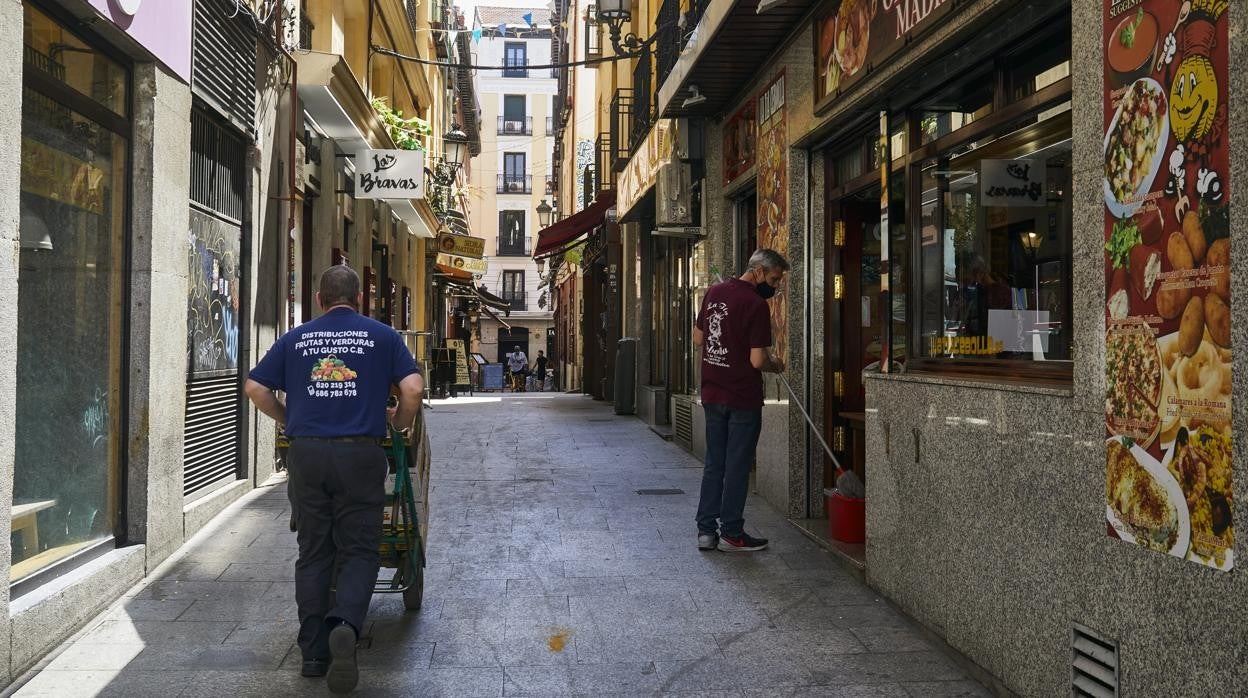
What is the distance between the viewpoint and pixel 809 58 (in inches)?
315

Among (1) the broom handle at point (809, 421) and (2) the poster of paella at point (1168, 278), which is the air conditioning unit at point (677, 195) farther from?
(2) the poster of paella at point (1168, 278)

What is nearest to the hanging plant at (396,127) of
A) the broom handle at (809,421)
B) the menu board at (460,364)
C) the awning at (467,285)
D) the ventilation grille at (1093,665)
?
the broom handle at (809,421)

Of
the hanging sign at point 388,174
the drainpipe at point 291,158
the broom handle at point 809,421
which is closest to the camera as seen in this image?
the broom handle at point 809,421

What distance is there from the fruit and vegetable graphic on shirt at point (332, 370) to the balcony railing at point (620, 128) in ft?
48.1

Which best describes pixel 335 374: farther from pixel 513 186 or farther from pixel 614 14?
pixel 513 186

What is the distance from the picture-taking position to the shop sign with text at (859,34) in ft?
18.3

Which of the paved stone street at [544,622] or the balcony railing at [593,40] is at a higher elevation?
the balcony railing at [593,40]

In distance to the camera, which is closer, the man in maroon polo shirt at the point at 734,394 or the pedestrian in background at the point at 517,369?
the man in maroon polo shirt at the point at 734,394

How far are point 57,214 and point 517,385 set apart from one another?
3575 cm

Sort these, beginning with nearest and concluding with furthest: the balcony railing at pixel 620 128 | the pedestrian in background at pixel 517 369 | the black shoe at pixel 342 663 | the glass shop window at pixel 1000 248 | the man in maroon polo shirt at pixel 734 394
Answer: the black shoe at pixel 342 663 < the glass shop window at pixel 1000 248 < the man in maroon polo shirt at pixel 734 394 < the balcony railing at pixel 620 128 < the pedestrian in background at pixel 517 369

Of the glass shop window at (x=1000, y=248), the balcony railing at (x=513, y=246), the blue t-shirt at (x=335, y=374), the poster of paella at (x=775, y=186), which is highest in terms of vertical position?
the balcony railing at (x=513, y=246)

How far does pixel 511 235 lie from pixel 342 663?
57266 mm

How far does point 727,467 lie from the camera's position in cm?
729

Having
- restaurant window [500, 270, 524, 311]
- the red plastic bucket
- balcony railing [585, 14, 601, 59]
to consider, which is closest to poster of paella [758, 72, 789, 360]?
the red plastic bucket
